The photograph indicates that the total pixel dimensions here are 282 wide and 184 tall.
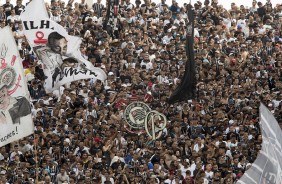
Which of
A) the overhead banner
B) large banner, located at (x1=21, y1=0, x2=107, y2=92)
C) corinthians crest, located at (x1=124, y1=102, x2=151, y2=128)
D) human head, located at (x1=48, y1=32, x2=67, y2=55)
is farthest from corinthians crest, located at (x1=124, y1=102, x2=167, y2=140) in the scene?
the overhead banner

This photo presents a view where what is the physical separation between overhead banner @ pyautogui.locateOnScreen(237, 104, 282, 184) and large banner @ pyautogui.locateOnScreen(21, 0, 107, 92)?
1011cm

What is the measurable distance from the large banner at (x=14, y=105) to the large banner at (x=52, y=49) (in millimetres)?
3650

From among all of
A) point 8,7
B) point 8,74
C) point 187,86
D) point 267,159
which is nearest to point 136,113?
point 187,86

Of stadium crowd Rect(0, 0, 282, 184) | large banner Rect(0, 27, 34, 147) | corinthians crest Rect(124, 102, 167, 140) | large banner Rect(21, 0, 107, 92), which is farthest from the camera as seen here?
corinthians crest Rect(124, 102, 167, 140)

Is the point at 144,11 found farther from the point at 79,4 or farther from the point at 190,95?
the point at 190,95

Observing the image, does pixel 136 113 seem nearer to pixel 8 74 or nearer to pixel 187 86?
pixel 187 86

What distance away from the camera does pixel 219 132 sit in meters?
33.1

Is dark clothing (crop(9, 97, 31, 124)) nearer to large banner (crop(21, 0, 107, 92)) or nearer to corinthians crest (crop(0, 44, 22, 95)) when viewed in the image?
corinthians crest (crop(0, 44, 22, 95))

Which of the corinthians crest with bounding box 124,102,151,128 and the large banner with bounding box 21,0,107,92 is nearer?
the large banner with bounding box 21,0,107,92

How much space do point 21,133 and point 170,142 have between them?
7821mm

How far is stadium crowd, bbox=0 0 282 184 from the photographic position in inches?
1212

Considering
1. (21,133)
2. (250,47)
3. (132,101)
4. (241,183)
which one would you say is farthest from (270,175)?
(250,47)

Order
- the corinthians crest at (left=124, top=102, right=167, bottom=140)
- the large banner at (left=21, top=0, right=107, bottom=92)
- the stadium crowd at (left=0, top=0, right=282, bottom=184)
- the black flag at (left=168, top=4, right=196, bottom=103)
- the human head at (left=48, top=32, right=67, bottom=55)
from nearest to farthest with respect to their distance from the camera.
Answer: the large banner at (left=21, top=0, right=107, bottom=92) → the human head at (left=48, top=32, right=67, bottom=55) → the stadium crowd at (left=0, top=0, right=282, bottom=184) → the corinthians crest at (left=124, top=102, right=167, bottom=140) → the black flag at (left=168, top=4, right=196, bottom=103)

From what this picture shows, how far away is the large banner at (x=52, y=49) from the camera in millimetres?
28844
